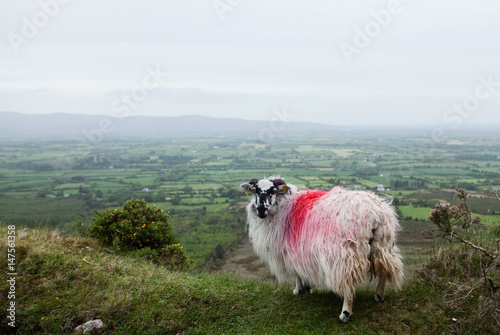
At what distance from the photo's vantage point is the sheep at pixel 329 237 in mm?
5664

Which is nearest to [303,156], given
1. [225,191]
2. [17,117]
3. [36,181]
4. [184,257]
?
[225,191]

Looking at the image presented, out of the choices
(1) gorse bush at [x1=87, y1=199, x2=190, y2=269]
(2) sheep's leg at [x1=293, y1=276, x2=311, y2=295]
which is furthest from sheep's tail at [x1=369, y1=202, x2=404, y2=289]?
(1) gorse bush at [x1=87, y1=199, x2=190, y2=269]

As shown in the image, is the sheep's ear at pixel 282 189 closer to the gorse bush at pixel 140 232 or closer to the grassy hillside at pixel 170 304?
the grassy hillside at pixel 170 304

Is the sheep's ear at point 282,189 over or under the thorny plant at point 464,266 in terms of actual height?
over

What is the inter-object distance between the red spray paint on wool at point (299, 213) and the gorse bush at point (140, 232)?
152 inches

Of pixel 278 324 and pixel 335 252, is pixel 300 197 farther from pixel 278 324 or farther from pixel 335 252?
pixel 278 324

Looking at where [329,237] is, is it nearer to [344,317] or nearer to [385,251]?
[385,251]

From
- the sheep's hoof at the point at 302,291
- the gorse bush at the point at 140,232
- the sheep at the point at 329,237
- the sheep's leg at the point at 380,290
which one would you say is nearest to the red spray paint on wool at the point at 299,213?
the sheep at the point at 329,237

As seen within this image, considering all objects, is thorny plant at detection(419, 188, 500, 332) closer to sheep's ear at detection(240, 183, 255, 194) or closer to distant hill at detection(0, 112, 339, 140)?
sheep's ear at detection(240, 183, 255, 194)

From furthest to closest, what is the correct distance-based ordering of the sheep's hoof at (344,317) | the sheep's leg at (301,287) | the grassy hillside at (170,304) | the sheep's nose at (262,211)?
the sheep's leg at (301,287), the sheep's nose at (262,211), the sheep's hoof at (344,317), the grassy hillside at (170,304)

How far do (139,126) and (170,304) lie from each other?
19559cm

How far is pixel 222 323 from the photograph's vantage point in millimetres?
5820

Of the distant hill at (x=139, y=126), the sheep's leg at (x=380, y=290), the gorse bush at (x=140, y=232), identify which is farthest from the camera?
the distant hill at (x=139, y=126)

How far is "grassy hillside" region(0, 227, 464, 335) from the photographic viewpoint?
5566 millimetres
